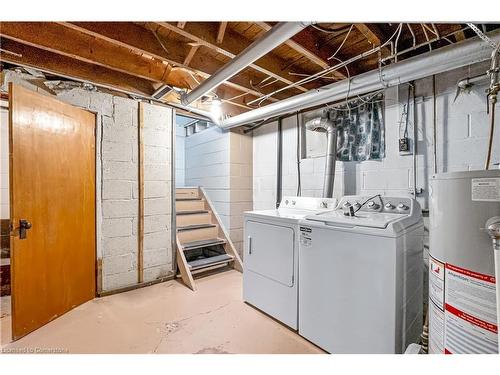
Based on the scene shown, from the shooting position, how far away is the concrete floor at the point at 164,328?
→ 70.1 inches

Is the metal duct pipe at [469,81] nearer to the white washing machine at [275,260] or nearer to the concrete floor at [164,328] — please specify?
the white washing machine at [275,260]

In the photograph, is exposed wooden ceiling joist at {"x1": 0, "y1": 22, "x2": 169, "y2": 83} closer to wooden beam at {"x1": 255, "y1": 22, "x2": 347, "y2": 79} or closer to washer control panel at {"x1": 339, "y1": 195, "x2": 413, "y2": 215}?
wooden beam at {"x1": 255, "y1": 22, "x2": 347, "y2": 79}

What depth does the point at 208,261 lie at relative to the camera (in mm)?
3156

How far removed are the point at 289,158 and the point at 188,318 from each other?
2.19 metres

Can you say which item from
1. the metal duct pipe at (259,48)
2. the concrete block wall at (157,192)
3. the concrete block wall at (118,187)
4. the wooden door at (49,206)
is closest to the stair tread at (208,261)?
the concrete block wall at (157,192)

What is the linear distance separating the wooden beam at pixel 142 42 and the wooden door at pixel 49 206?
78 centimetres

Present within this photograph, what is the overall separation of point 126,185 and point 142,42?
150 centimetres

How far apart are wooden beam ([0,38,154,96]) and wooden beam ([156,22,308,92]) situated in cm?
109

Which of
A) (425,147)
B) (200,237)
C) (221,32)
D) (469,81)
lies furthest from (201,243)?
(469,81)

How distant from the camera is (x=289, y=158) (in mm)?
3246

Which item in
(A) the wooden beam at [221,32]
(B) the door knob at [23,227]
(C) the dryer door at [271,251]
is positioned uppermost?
(A) the wooden beam at [221,32]

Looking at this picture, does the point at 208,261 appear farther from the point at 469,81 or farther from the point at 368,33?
the point at 469,81

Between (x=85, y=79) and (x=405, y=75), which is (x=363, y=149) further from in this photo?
(x=85, y=79)
